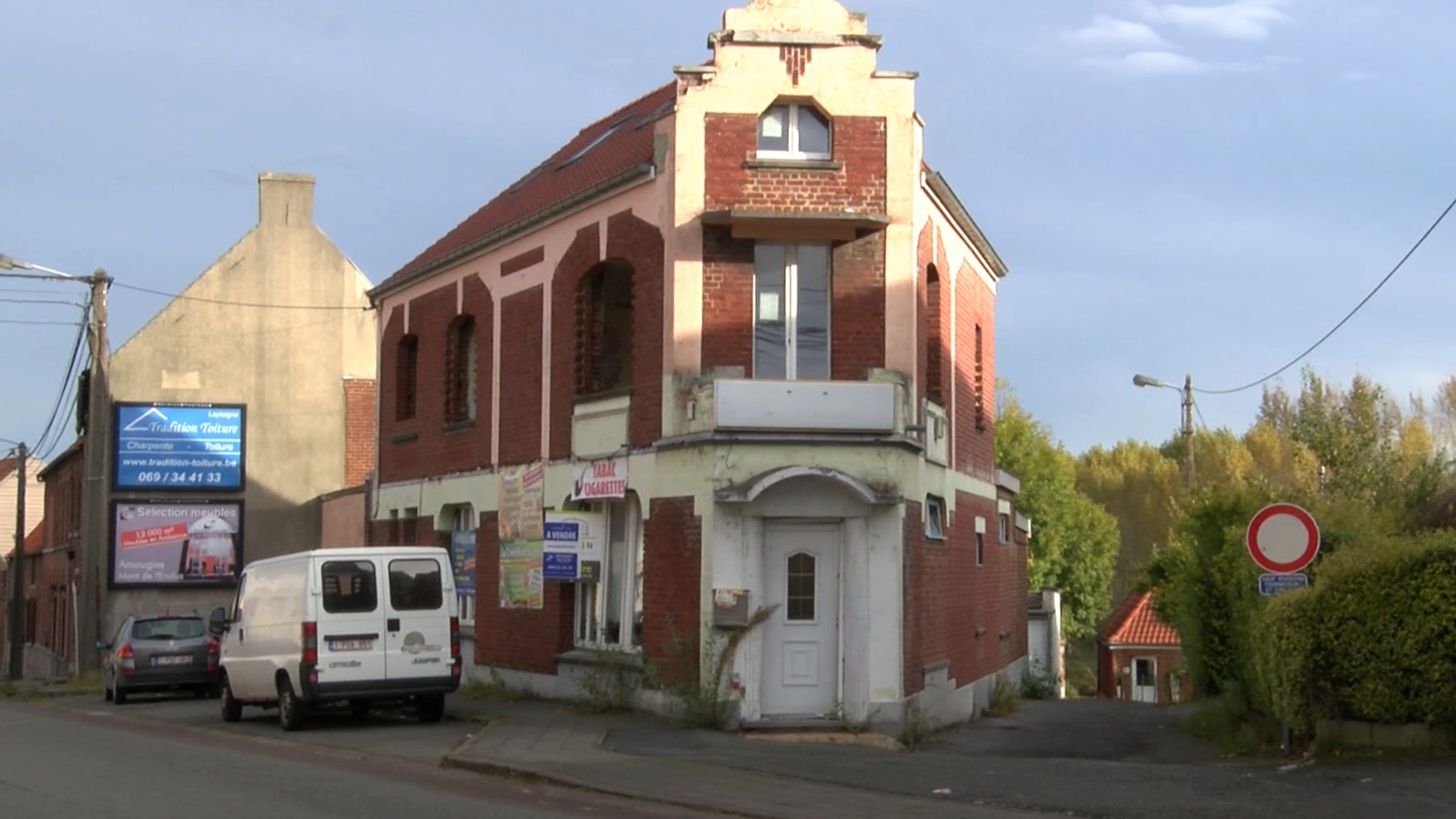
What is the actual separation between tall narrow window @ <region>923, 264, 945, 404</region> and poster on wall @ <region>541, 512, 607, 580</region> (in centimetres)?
498

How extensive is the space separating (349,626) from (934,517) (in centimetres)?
761

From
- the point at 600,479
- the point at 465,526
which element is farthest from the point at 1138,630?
the point at 600,479

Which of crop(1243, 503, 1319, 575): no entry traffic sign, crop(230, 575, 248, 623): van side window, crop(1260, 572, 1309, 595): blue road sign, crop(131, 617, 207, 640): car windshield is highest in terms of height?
crop(1243, 503, 1319, 575): no entry traffic sign

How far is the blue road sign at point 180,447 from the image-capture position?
125 feet

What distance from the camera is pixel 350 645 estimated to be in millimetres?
18984

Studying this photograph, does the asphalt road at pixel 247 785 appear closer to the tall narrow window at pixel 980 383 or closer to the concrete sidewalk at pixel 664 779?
the concrete sidewalk at pixel 664 779

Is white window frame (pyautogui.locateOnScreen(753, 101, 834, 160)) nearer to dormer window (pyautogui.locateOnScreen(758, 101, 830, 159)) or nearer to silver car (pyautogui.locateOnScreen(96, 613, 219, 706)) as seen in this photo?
dormer window (pyautogui.locateOnScreen(758, 101, 830, 159))

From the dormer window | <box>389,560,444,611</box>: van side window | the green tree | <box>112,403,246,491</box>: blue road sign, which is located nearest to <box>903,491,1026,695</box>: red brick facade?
→ the dormer window

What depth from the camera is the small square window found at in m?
A: 20.6

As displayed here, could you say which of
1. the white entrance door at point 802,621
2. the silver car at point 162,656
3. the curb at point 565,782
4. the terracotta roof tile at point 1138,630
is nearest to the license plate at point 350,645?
the curb at point 565,782

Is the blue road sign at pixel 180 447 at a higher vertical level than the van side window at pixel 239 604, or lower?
higher

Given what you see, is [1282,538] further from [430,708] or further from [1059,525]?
[1059,525]

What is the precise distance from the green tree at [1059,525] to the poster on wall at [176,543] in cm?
3102

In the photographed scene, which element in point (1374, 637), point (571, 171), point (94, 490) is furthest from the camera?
point (94, 490)
